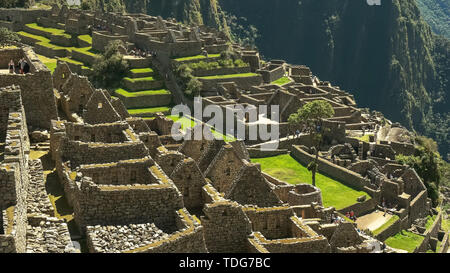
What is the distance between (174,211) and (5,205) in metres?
4.52

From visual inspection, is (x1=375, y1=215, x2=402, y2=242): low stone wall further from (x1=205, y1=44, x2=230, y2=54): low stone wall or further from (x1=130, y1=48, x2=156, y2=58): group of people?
(x1=205, y1=44, x2=230, y2=54): low stone wall

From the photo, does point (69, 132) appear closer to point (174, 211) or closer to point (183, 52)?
point (174, 211)

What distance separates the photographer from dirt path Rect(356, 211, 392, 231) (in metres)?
42.9

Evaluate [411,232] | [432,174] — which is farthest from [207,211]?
[432,174]

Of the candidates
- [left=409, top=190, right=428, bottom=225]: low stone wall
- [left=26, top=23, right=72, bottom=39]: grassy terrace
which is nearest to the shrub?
[left=26, top=23, right=72, bottom=39]: grassy terrace

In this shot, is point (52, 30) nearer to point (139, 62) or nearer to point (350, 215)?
point (139, 62)

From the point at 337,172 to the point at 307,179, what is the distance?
3.16 m

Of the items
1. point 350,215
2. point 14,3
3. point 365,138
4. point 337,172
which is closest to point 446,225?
point 365,138

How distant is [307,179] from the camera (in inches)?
1933

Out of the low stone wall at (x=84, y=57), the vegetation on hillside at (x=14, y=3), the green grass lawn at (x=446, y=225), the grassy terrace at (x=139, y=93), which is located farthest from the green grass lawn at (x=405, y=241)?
the vegetation on hillside at (x=14, y=3)

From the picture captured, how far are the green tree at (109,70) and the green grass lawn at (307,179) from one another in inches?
826

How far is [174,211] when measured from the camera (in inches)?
647

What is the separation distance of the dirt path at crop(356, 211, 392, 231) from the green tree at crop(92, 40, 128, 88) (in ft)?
106
